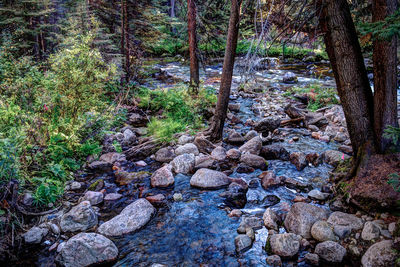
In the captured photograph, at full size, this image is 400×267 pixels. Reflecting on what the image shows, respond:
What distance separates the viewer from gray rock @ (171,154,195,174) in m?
6.21

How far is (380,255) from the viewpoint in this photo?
2.95 metres

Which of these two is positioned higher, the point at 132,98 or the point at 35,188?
the point at 132,98

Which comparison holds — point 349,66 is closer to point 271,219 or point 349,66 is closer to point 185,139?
point 271,219

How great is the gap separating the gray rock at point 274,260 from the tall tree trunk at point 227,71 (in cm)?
472

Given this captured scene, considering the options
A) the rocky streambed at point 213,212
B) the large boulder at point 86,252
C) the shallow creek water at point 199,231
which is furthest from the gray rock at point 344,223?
the large boulder at point 86,252

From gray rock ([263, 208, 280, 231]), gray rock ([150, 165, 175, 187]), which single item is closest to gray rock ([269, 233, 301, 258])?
gray rock ([263, 208, 280, 231])

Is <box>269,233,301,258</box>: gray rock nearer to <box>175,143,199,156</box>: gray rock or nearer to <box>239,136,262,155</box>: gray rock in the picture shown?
<box>239,136,262,155</box>: gray rock

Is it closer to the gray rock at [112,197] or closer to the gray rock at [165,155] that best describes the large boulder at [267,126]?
the gray rock at [165,155]

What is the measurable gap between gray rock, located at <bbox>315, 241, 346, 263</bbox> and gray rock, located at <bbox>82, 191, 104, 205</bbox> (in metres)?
3.79

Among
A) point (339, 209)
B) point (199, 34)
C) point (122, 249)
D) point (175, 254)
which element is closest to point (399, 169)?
point (339, 209)

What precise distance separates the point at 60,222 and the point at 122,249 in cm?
121

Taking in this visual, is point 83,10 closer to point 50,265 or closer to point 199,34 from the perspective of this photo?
point 199,34

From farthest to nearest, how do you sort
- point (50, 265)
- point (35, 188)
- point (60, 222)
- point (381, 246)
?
point (35, 188)
point (60, 222)
point (50, 265)
point (381, 246)

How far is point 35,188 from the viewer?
4570mm
